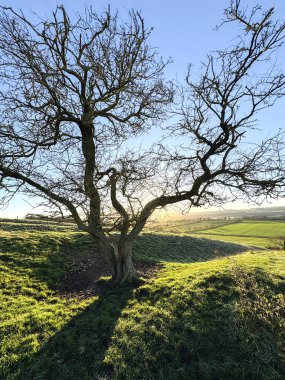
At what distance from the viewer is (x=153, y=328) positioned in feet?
30.6

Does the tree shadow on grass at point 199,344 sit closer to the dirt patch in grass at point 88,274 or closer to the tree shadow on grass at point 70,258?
the dirt patch in grass at point 88,274

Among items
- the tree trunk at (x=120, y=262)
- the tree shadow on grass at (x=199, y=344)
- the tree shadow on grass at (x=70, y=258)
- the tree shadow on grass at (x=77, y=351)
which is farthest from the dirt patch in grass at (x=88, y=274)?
the tree shadow on grass at (x=199, y=344)

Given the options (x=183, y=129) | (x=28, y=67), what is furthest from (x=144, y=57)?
(x=28, y=67)

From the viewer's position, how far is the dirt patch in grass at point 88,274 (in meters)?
13.8

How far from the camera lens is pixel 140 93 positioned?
45.5 feet

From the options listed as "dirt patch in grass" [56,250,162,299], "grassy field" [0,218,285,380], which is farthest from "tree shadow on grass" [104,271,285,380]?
"dirt patch in grass" [56,250,162,299]

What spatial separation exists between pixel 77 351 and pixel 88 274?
25.9 ft

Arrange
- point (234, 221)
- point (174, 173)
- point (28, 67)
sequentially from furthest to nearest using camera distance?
point (234, 221) → point (174, 173) → point (28, 67)

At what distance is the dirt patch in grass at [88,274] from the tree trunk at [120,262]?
72 cm

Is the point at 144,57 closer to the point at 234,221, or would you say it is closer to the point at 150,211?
the point at 150,211

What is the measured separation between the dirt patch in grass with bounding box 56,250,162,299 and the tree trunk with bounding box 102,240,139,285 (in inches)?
28.4

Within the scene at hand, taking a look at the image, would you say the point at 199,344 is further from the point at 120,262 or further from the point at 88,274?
the point at 88,274

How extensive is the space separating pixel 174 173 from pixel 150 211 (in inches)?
88.8

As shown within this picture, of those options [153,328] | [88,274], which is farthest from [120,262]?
[153,328]
